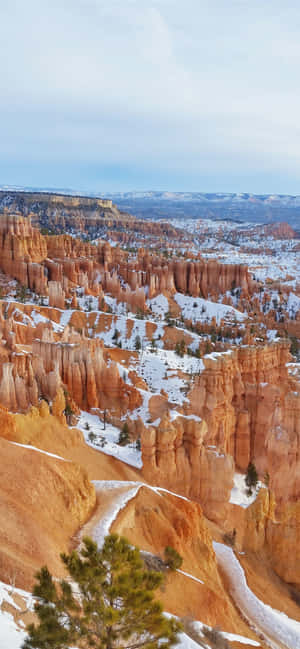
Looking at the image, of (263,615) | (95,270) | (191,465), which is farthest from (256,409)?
(95,270)

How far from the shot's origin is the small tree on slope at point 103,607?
6.54m

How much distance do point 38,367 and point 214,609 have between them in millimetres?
19423

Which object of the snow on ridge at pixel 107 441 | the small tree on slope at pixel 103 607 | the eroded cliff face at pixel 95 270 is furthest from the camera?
the eroded cliff face at pixel 95 270

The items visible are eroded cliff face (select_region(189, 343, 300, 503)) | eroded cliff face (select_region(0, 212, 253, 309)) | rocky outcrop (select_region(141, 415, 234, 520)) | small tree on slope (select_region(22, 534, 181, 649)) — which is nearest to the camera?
small tree on slope (select_region(22, 534, 181, 649))

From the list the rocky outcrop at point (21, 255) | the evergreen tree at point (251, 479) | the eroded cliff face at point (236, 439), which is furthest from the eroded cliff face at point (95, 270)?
the evergreen tree at point (251, 479)

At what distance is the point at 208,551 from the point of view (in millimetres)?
15477

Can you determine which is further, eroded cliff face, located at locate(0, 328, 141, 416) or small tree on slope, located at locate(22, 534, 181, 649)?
eroded cliff face, located at locate(0, 328, 141, 416)

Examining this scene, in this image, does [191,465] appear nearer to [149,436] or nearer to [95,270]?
[149,436]

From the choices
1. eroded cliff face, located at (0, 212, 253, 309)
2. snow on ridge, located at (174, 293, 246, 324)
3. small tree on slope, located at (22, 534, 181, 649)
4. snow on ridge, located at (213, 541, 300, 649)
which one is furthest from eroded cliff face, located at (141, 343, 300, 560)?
snow on ridge, located at (174, 293, 246, 324)

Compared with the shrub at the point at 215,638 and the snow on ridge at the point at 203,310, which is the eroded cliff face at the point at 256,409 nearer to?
the shrub at the point at 215,638

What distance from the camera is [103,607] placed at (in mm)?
6676

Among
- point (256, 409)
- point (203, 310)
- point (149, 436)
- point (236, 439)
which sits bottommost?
point (236, 439)

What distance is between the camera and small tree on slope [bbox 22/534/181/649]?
6535mm

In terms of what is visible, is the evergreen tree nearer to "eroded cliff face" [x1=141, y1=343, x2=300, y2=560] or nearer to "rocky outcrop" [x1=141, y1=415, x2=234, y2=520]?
"eroded cliff face" [x1=141, y1=343, x2=300, y2=560]
